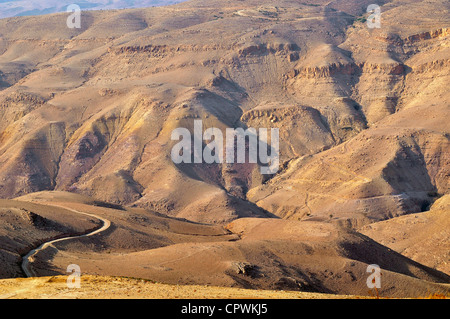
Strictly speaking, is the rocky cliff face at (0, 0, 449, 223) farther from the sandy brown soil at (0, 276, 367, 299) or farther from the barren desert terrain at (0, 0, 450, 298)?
the sandy brown soil at (0, 276, 367, 299)

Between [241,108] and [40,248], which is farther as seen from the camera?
[241,108]

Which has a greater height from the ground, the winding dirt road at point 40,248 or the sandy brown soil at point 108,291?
the sandy brown soil at point 108,291

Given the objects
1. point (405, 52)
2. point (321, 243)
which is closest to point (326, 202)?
point (321, 243)

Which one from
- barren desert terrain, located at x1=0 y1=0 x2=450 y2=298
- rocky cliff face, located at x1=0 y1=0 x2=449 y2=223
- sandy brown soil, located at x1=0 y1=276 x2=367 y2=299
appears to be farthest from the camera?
rocky cliff face, located at x1=0 y1=0 x2=449 y2=223

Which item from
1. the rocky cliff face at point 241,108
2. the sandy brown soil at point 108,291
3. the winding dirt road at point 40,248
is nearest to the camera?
the sandy brown soil at point 108,291

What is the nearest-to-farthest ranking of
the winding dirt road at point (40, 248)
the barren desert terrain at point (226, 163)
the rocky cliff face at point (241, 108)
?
the winding dirt road at point (40, 248) → the barren desert terrain at point (226, 163) → the rocky cliff face at point (241, 108)

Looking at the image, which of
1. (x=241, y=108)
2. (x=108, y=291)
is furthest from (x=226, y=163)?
(x=108, y=291)

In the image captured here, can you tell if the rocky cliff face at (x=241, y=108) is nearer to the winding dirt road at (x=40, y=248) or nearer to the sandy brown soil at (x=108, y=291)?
the winding dirt road at (x=40, y=248)

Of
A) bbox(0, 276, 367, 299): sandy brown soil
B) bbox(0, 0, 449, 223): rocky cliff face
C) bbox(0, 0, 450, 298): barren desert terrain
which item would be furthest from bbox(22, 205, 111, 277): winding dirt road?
bbox(0, 0, 449, 223): rocky cliff face

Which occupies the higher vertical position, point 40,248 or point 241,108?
point 241,108

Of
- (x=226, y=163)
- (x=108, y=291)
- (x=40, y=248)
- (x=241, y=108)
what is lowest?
(x=40, y=248)

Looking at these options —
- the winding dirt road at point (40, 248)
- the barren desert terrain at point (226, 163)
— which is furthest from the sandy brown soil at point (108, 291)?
the winding dirt road at point (40, 248)

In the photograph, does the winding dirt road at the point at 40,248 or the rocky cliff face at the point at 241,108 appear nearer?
the winding dirt road at the point at 40,248

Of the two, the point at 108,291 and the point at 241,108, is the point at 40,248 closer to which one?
the point at 108,291
